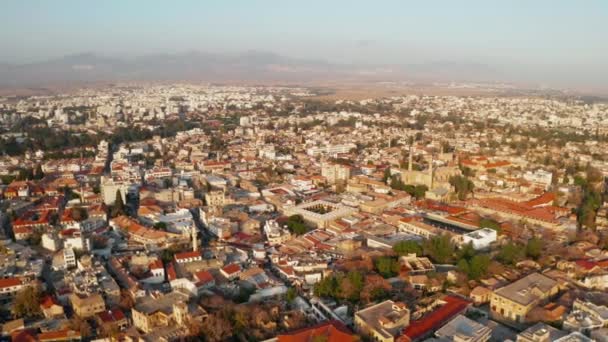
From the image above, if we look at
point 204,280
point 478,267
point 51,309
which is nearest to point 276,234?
point 204,280

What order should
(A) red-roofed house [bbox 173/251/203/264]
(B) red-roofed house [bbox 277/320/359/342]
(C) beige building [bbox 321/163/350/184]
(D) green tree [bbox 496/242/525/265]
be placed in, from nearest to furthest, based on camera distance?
(B) red-roofed house [bbox 277/320/359/342] < (D) green tree [bbox 496/242/525/265] < (A) red-roofed house [bbox 173/251/203/264] < (C) beige building [bbox 321/163/350/184]

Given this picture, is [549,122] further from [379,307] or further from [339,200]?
[379,307]

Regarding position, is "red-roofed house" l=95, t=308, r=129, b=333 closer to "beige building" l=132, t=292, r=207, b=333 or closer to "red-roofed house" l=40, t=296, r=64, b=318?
"beige building" l=132, t=292, r=207, b=333

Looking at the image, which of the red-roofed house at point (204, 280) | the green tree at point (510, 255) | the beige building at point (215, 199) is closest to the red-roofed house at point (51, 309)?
the red-roofed house at point (204, 280)

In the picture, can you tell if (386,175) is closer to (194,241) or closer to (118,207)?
(194,241)

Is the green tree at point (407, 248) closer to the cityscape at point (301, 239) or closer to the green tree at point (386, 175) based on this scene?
the cityscape at point (301, 239)

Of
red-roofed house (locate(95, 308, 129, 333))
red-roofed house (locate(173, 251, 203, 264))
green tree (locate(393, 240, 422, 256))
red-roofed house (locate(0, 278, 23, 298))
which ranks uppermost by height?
green tree (locate(393, 240, 422, 256))

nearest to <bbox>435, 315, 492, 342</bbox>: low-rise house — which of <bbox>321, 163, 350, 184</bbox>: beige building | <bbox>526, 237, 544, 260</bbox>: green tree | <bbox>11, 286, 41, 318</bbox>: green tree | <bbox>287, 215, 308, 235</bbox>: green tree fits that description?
<bbox>526, 237, 544, 260</bbox>: green tree
